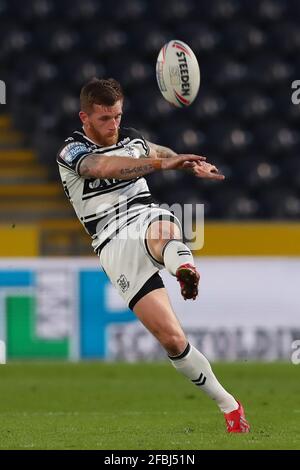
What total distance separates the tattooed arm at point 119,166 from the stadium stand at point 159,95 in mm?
8434

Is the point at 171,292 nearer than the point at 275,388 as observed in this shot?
No

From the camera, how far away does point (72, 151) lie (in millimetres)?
6672

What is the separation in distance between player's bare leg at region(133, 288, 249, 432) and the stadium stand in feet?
28.1

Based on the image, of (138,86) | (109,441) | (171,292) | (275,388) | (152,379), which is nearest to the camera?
(109,441)

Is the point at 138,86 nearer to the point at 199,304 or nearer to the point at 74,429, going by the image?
the point at 199,304

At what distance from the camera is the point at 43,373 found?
429 inches

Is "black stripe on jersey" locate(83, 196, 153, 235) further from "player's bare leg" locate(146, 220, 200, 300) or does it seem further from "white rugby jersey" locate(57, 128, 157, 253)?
"player's bare leg" locate(146, 220, 200, 300)

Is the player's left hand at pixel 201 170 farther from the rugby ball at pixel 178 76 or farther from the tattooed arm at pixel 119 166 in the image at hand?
the rugby ball at pixel 178 76

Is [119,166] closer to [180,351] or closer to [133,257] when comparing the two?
[133,257]

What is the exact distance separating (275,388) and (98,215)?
3408 mm

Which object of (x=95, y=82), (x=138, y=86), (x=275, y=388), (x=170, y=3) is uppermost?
(x=170, y=3)

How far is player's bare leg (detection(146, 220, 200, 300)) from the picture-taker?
5934 millimetres

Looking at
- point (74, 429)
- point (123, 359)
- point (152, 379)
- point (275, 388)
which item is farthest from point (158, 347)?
point (74, 429)

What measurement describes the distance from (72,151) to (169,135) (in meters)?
9.12
